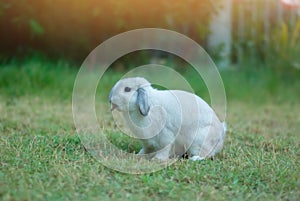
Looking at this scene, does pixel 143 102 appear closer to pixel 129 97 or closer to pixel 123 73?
pixel 129 97

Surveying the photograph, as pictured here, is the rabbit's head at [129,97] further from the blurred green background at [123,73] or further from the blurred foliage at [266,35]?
the blurred foliage at [266,35]

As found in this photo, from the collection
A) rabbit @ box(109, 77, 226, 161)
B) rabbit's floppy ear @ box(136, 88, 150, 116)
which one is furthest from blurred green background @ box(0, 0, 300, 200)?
rabbit's floppy ear @ box(136, 88, 150, 116)

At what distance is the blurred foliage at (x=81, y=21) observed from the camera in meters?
8.50

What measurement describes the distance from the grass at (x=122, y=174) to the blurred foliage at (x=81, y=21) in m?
2.04

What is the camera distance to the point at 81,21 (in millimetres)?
8906

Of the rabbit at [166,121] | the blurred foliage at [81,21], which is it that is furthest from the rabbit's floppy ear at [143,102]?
the blurred foliage at [81,21]

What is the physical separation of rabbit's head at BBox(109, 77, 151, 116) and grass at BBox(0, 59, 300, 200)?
0.39 m

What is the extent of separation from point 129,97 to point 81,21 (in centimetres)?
546

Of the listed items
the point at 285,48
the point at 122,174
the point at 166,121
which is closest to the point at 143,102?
the point at 166,121


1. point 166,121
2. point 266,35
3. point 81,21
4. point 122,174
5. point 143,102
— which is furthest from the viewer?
point 266,35

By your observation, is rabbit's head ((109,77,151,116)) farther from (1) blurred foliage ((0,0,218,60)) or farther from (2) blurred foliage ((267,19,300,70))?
(2) blurred foliage ((267,19,300,70))

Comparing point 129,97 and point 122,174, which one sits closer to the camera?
point 122,174

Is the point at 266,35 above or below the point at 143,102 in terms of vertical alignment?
above

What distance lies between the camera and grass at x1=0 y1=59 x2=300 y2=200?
3123mm
